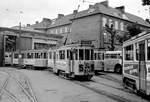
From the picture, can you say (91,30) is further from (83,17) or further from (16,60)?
(16,60)

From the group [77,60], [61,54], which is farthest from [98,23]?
[77,60]

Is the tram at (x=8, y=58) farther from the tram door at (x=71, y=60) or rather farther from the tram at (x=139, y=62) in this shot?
the tram at (x=139, y=62)

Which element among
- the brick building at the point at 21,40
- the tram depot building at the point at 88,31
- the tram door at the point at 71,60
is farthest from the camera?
the brick building at the point at 21,40

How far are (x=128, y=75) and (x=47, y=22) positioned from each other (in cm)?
6170

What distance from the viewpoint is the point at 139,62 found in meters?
10.2

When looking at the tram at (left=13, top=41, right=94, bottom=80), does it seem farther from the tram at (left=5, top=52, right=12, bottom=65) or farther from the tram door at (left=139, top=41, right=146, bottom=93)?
the tram at (left=5, top=52, right=12, bottom=65)

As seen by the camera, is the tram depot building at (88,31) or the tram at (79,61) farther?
the tram depot building at (88,31)

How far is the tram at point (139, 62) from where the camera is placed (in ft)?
29.9

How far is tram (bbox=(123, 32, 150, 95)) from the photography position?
911 cm

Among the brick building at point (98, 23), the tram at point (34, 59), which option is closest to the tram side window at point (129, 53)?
the tram at point (34, 59)

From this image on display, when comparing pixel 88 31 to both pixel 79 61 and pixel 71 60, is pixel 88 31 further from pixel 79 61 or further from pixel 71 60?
pixel 79 61

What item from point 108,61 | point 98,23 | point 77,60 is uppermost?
point 98,23

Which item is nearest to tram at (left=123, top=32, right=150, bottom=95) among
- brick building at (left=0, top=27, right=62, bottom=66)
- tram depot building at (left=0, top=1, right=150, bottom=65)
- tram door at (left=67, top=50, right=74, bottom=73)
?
tram door at (left=67, top=50, right=74, bottom=73)

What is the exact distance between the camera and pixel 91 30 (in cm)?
4366
